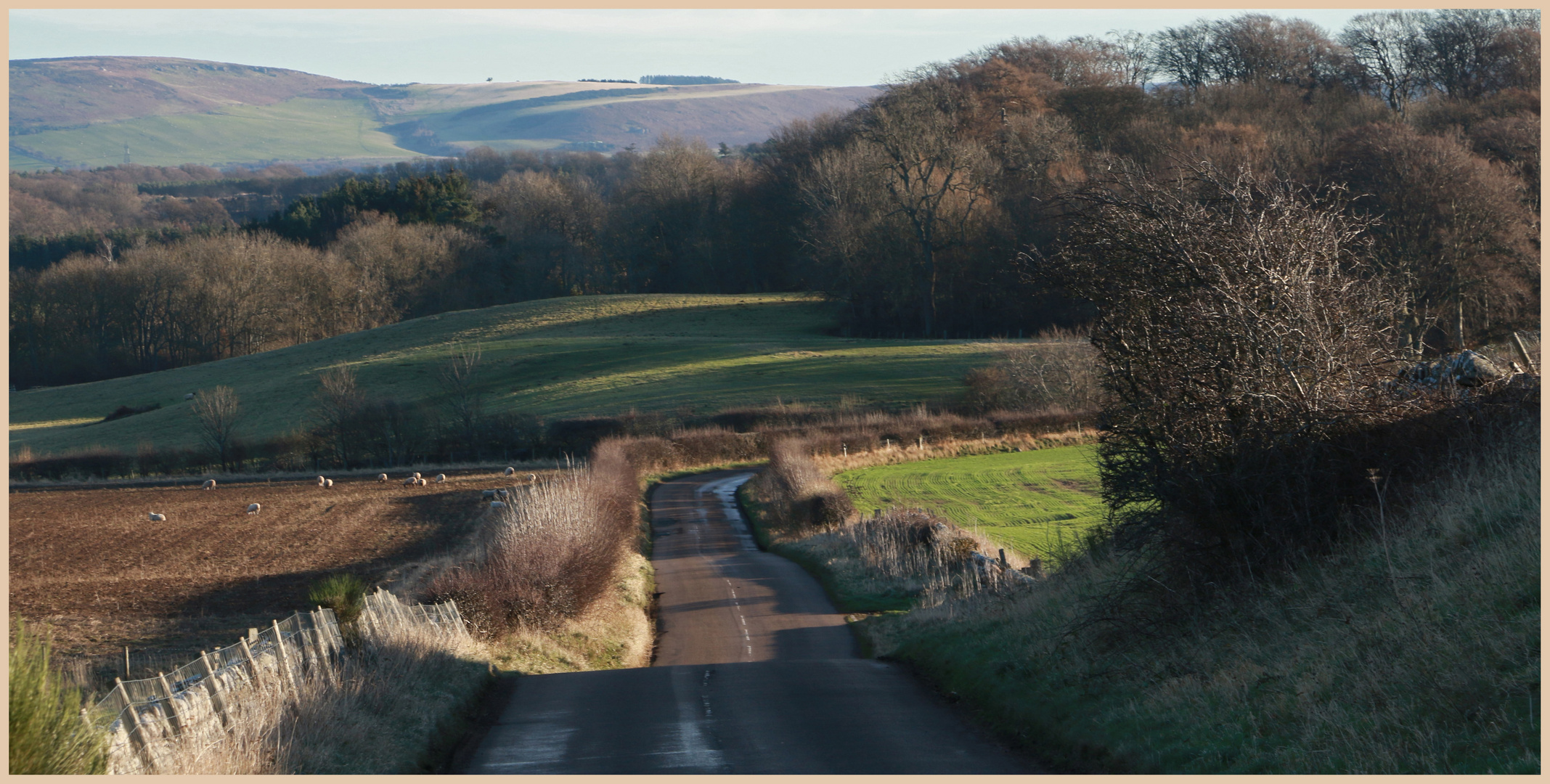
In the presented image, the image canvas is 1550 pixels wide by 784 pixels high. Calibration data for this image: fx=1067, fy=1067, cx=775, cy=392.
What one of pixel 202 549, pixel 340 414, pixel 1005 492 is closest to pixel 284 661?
pixel 202 549

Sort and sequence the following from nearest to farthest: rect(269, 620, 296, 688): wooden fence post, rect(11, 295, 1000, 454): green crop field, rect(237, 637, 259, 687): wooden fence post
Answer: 1. rect(237, 637, 259, 687): wooden fence post
2. rect(269, 620, 296, 688): wooden fence post
3. rect(11, 295, 1000, 454): green crop field

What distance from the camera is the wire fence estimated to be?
9180 millimetres

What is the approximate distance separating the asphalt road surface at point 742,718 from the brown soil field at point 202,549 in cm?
948

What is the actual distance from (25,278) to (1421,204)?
329 ft

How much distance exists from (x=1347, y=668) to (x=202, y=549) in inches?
1265

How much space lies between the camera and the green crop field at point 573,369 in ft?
198

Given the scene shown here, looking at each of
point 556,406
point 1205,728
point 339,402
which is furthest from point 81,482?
point 1205,728

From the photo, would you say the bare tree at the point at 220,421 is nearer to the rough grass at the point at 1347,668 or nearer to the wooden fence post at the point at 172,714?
the wooden fence post at the point at 172,714

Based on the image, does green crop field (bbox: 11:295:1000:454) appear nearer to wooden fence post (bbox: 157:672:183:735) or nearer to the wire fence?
the wire fence

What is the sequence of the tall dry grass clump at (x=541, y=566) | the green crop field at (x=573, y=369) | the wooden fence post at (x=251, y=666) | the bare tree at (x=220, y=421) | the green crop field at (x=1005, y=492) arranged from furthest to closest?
the green crop field at (x=573, y=369) < the bare tree at (x=220, y=421) < the green crop field at (x=1005, y=492) < the tall dry grass clump at (x=541, y=566) < the wooden fence post at (x=251, y=666)

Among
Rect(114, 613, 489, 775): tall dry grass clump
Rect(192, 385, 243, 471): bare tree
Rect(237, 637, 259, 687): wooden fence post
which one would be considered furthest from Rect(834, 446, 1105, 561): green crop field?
Rect(192, 385, 243, 471): bare tree

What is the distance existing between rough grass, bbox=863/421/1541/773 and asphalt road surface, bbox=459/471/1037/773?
118 cm

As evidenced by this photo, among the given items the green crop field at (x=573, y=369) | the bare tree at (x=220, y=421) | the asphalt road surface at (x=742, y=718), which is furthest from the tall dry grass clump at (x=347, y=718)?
the bare tree at (x=220, y=421)

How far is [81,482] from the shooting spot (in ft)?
165
